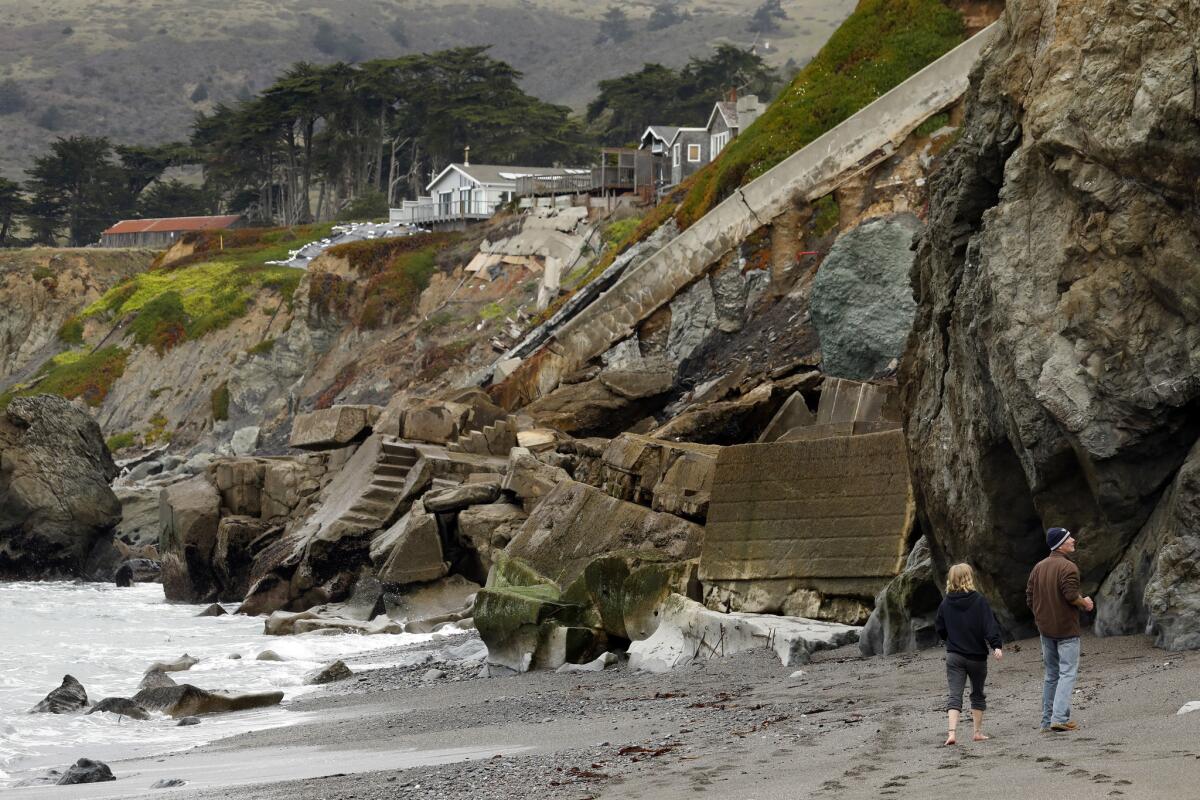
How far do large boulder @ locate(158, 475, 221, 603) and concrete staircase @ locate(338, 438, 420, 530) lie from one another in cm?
423

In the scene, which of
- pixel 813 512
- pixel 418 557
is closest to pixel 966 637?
pixel 813 512

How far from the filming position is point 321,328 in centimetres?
6216

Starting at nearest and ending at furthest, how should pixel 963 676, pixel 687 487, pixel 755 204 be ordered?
pixel 963 676, pixel 687 487, pixel 755 204

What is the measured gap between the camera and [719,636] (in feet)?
46.5

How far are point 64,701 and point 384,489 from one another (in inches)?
413

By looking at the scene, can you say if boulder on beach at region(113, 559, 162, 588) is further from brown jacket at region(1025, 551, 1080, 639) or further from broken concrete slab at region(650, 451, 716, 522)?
brown jacket at region(1025, 551, 1080, 639)

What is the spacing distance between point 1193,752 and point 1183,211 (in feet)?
14.0

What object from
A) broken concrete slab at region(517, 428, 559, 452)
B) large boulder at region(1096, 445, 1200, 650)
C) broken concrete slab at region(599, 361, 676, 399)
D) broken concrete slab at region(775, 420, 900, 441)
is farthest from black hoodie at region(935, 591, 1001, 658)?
broken concrete slab at region(599, 361, 676, 399)

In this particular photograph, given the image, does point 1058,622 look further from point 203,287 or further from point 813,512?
point 203,287

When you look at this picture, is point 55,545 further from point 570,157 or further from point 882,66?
point 570,157

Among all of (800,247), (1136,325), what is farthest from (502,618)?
(800,247)

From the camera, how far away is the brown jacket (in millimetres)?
8664

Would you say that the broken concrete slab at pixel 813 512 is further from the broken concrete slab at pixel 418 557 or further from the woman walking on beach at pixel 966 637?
the broken concrete slab at pixel 418 557

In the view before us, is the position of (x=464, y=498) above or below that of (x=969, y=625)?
above
